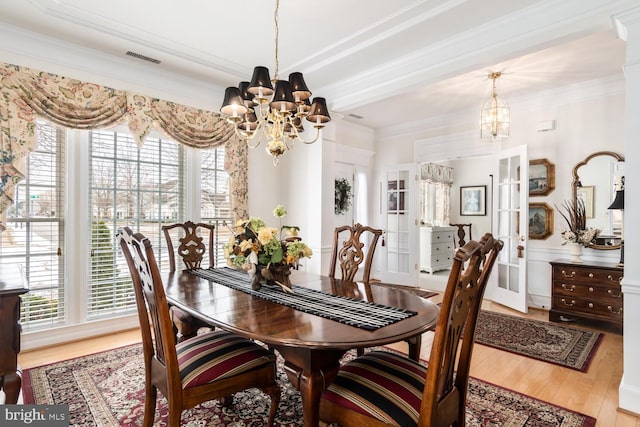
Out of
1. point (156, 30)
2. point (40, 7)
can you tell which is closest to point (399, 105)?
point (156, 30)

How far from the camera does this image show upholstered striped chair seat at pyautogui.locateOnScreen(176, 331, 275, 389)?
154cm

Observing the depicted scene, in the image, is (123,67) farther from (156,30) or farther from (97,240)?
(97,240)

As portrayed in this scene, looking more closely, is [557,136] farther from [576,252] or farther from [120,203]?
[120,203]

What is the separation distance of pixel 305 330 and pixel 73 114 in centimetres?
299

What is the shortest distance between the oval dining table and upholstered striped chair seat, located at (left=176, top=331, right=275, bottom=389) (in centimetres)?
19

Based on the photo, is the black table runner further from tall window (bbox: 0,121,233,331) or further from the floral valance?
the floral valance

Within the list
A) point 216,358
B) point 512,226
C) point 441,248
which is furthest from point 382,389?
point 441,248

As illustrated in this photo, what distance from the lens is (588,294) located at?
3562 millimetres

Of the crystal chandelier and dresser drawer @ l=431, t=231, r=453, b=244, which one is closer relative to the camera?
the crystal chandelier

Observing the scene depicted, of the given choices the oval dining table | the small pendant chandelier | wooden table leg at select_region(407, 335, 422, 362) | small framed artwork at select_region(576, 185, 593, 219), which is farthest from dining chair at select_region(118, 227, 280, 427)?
small framed artwork at select_region(576, 185, 593, 219)

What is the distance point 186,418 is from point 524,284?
3.86 m

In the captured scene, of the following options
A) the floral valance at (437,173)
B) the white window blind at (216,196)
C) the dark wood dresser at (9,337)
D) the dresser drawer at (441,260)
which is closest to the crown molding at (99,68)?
the white window blind at (216,196)

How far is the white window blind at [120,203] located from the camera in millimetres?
3309

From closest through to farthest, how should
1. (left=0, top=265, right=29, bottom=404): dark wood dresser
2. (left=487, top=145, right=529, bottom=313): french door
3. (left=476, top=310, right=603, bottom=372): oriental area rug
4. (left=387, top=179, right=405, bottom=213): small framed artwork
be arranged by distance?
(left=0, top=265, right=29, bottom=404): dark wood dresser → (left=476, top=310, right=603, bottom=372): oriental area rug → (left=487, top=145, right=529, bottom=313): french door → (left=387, top=179, right=405, bottom=213): small framed artwork
